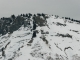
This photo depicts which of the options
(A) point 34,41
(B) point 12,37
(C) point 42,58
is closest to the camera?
(C) point 42,58

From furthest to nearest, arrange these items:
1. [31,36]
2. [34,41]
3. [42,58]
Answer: [31,36] < [34,41] < [42,58]

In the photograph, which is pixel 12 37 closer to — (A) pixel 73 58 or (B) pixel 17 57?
(B) pixel 17 57

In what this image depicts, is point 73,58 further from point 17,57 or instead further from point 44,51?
point 17,57

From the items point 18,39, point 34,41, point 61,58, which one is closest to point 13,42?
point 18,39

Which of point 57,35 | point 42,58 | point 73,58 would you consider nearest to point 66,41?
point 57,35

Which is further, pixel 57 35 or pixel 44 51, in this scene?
pixel 57 35

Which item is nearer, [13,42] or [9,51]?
[9,51]
